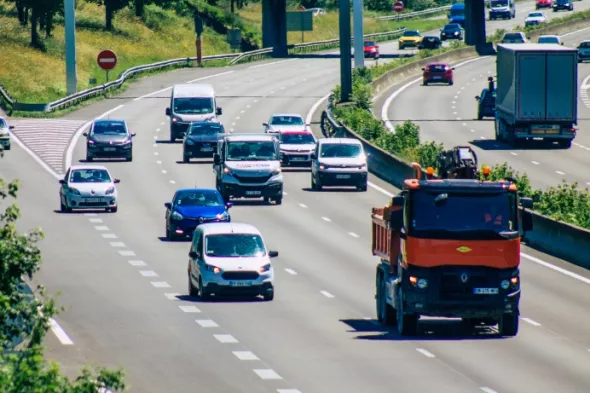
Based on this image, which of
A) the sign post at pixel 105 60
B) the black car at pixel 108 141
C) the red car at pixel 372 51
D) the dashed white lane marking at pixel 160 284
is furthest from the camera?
the red car at pixel 372 51

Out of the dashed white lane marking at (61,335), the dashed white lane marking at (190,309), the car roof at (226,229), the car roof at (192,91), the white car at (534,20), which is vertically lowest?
the white car at (534,20)

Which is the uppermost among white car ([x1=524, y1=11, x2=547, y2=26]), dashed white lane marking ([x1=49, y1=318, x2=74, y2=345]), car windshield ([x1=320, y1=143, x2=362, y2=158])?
dashed white lane marking ([x1=49, y1=318, x2=74, y2=345])

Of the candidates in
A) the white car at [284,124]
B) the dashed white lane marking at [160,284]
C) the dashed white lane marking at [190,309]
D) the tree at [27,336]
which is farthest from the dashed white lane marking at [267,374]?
the white car at [284,124]

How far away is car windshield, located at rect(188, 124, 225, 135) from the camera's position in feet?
200

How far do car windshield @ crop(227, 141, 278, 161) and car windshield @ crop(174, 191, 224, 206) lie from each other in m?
8.17

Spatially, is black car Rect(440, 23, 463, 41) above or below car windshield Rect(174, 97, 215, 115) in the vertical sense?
below

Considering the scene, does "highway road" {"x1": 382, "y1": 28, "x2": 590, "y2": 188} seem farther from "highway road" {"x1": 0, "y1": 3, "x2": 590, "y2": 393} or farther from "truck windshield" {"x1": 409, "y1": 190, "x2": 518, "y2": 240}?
"truck windshield" {"x1": 409, "y1": 190, "x2": 518, "y2": 240}

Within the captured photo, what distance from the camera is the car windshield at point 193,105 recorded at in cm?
6681

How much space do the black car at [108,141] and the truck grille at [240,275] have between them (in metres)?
30.5

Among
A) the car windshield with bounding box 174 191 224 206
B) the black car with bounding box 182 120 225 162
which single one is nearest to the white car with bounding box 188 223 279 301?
the car windshield with bounding box 174 191 224 206

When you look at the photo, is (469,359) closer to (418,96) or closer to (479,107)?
(479,107)

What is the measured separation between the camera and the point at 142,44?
116m

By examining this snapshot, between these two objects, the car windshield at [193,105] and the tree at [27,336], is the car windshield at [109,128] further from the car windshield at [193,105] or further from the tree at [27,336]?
the tree at [27,336]

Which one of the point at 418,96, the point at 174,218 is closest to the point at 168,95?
the point at 418,96
